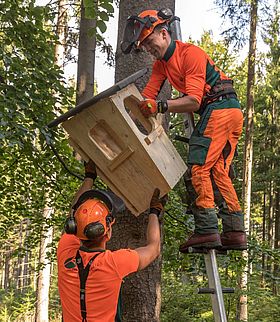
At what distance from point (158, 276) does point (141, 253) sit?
66 cm

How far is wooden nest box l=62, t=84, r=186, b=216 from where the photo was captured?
2771 millimetres

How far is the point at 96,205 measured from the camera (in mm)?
2834

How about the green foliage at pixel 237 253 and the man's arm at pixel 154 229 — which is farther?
the green foliage at pixel 237 253

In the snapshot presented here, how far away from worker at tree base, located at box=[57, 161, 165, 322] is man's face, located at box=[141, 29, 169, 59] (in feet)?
3.38

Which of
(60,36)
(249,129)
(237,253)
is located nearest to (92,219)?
(237,253)

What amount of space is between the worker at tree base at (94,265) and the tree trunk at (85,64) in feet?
15.0

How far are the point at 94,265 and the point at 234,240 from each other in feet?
3.57

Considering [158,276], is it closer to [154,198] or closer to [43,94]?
[154,198]

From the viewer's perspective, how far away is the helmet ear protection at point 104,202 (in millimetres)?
2721

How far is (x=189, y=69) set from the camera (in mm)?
3049

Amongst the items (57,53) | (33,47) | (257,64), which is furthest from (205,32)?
(33,47)

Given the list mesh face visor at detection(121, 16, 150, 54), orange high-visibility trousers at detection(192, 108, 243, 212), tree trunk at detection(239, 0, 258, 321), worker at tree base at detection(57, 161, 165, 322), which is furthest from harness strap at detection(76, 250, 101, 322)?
tree trunk at detection(239, 0, 258, 321)

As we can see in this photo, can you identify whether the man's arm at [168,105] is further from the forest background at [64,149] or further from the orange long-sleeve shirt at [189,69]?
the forest background at [64,149]

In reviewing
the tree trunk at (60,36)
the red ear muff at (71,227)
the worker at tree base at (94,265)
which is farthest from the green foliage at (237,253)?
the tree trunk at (60,36)
